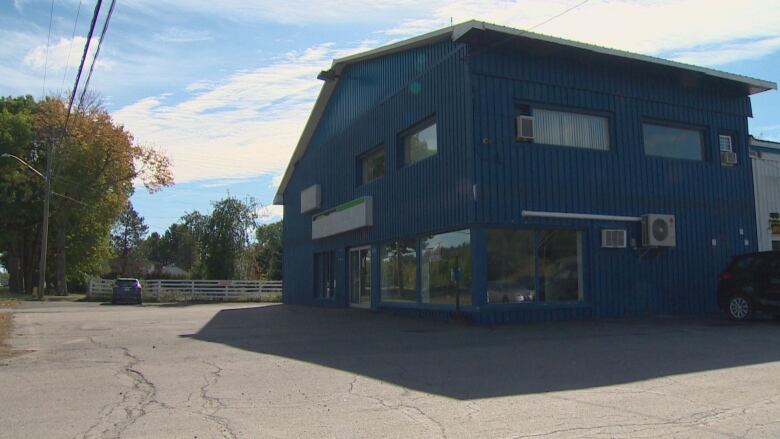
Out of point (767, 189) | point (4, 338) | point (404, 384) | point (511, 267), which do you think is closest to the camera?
point (404, 384)

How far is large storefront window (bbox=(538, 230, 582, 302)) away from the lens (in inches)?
621

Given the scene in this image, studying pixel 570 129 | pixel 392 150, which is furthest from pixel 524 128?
pixel 392 150

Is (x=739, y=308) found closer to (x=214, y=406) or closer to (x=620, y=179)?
(x=620, y=179)

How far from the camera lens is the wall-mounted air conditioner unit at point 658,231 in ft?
54.2

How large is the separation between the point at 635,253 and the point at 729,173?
4740 millimetres

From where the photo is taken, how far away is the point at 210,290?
4097 cm

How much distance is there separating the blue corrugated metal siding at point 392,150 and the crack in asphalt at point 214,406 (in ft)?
Result: 27.1

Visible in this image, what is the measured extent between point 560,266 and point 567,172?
2.40 metres

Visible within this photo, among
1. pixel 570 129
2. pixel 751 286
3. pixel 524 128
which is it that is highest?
pixel 570 129

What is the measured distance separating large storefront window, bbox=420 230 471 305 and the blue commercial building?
0.18 feet

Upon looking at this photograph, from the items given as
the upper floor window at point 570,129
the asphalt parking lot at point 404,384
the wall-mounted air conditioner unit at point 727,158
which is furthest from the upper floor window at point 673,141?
the asphalt parking lot at point 404,384

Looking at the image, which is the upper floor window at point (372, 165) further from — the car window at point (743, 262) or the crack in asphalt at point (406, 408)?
the crack in asphalt at point (406, 408)

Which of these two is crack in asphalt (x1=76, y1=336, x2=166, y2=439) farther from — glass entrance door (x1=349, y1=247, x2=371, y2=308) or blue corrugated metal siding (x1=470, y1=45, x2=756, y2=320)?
glass entrance door (x1=349, y1=247, x2=371, y2=308)

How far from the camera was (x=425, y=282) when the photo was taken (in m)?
17.6
